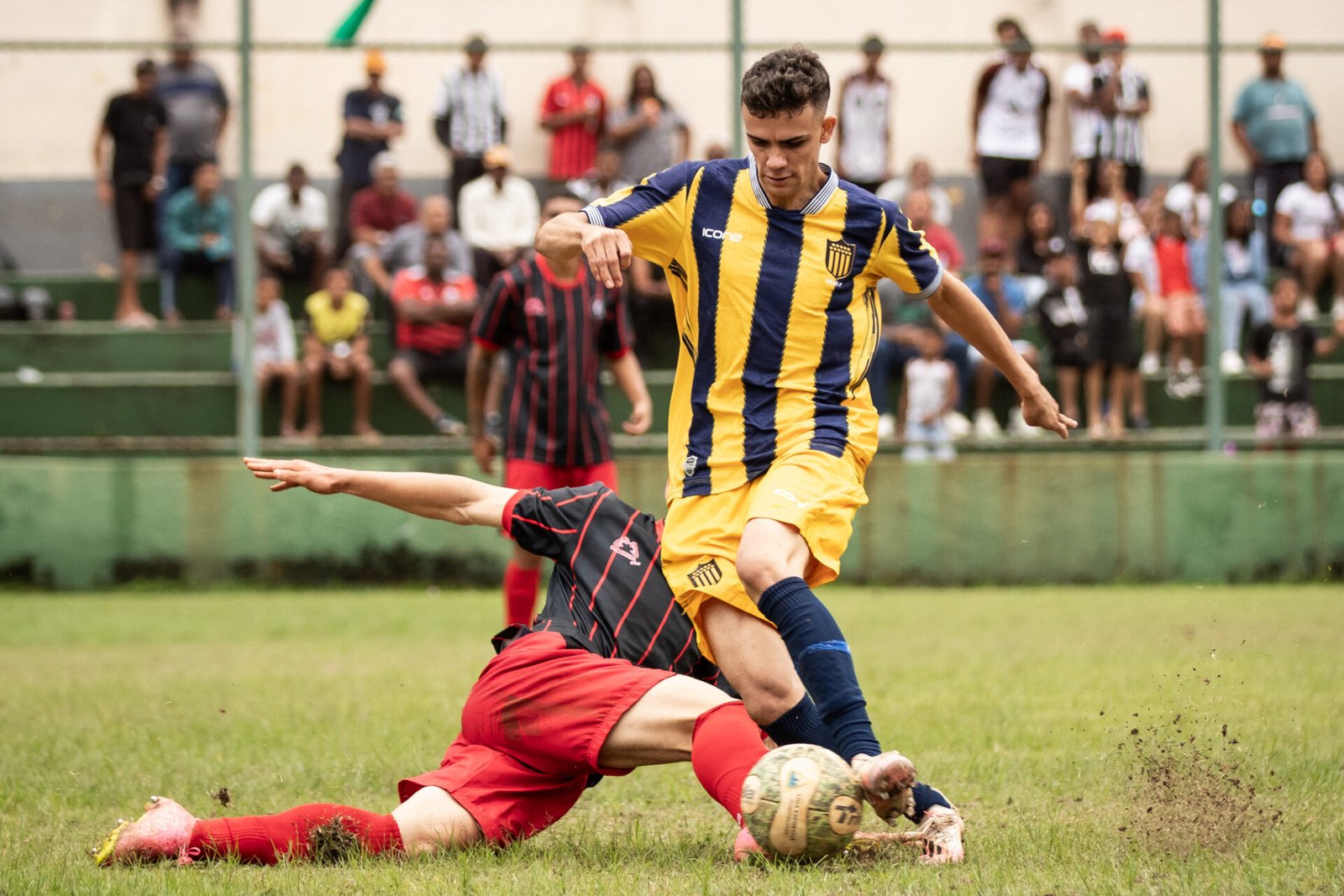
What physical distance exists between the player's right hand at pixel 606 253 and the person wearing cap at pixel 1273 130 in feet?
33.6

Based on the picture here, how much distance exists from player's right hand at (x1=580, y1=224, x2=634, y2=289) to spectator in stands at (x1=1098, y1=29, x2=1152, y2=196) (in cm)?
979

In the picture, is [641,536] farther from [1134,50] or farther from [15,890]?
[1134,50]

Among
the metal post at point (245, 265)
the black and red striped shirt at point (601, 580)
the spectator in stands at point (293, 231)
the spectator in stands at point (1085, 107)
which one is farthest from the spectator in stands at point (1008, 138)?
the black and red striped shirt at point (601, 580)

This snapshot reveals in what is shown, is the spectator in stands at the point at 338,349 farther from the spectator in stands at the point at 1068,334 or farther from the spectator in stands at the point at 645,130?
the spectator in stands at the point at 1068,334

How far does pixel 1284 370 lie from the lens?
516 inches

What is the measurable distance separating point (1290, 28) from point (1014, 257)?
293 centimetres

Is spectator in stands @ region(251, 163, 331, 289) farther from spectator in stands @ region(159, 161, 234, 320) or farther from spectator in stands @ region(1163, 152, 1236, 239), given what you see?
spectator in stands @ region(1163, 152, 1236, 239)

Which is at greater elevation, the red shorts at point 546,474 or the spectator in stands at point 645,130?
the spectator in stands at point 645,130

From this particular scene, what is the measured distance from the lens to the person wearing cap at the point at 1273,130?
1343cm

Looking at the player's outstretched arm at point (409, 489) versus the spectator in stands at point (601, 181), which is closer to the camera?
the player's outstretched arm at point (409, 489)

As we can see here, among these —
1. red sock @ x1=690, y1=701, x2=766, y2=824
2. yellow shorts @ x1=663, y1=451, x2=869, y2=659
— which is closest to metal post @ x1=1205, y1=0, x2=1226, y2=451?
yellow shorts @ x1=663, y1=451, x2=869, y2=659

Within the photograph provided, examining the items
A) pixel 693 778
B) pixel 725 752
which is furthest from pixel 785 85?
pixel 693 778

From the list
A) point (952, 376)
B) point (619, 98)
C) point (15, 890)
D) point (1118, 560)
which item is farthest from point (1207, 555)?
point (15, 890)

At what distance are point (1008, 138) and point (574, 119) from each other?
→ 3.64 metres
